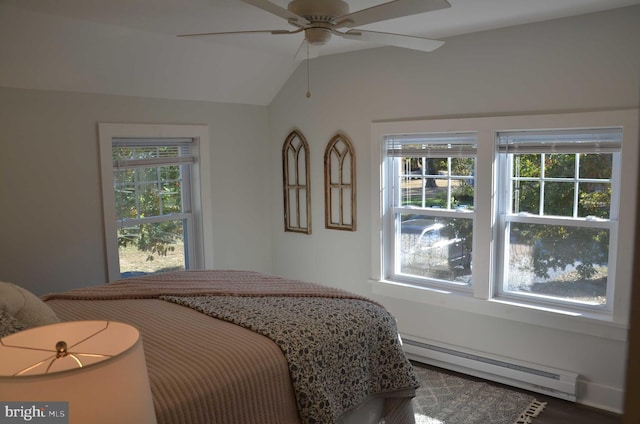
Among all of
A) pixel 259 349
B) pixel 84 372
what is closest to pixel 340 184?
pixel 259 349

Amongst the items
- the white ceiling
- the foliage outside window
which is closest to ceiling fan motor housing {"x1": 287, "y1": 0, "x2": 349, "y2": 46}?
the white ceiling

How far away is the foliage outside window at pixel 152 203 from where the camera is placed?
12.9 feet

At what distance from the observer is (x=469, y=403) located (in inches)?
130

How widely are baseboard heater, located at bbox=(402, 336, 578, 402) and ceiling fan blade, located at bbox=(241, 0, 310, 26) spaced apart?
8.47ft

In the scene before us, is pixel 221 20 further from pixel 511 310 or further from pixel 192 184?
pixel 511 310

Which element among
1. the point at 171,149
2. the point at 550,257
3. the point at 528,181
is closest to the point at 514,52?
the point at 528,181

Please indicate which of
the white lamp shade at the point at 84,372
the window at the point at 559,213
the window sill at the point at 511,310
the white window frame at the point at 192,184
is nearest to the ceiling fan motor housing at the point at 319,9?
the white lamp shade at the point at 84,372

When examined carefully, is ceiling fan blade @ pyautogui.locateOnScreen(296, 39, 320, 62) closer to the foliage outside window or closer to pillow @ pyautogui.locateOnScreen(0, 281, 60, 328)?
the foliage outside window

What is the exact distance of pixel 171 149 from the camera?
4.21 metres

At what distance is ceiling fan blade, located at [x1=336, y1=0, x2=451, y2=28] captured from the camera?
2020 millimetres

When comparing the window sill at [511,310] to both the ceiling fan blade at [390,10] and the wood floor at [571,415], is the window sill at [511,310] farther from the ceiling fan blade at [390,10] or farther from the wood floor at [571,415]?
the ceiling fan blade at [390,10]

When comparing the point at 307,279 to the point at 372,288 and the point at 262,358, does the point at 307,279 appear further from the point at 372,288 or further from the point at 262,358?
the point at 262,358

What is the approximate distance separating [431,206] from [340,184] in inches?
31.2

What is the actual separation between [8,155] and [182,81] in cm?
133
